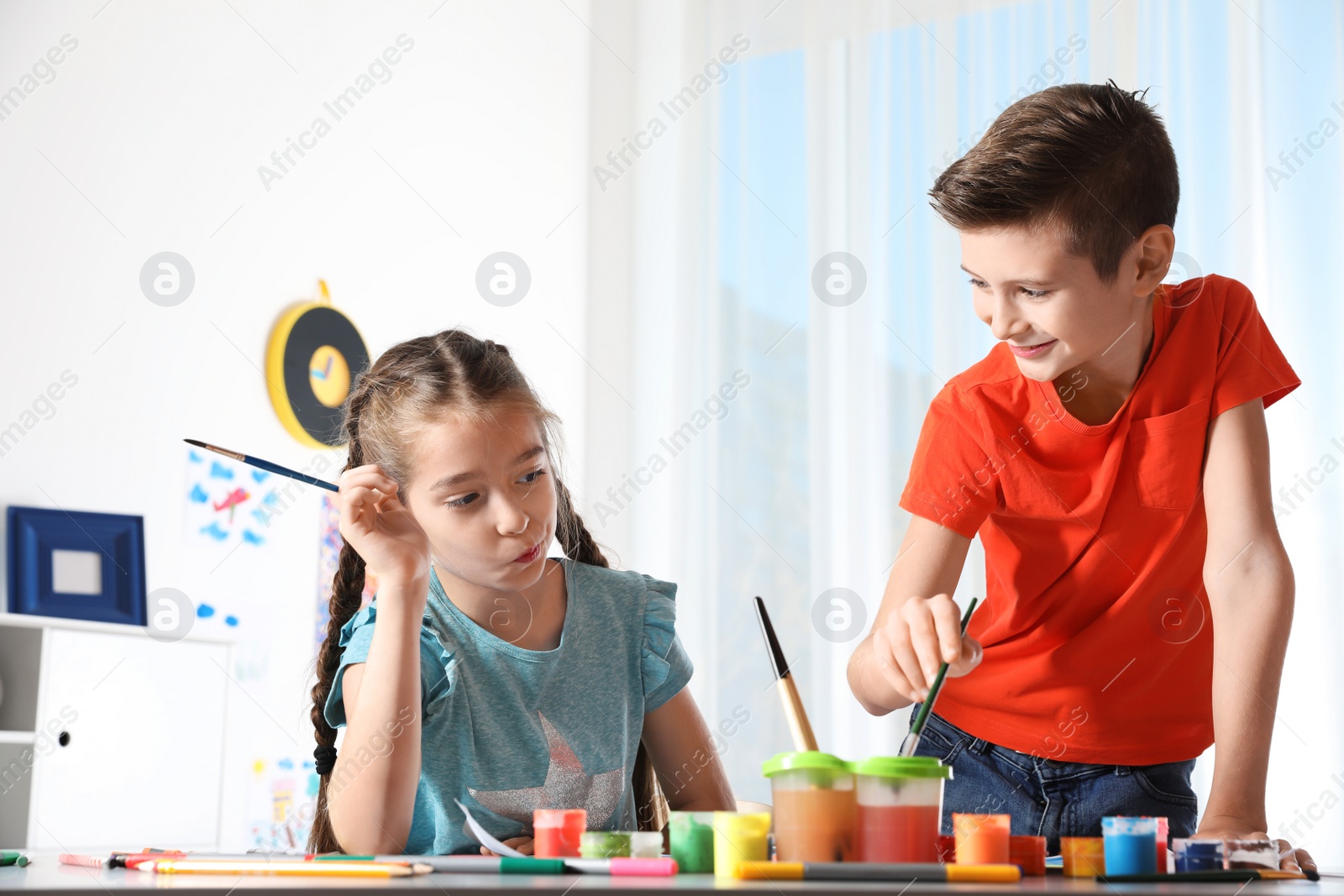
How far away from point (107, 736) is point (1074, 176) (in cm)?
204

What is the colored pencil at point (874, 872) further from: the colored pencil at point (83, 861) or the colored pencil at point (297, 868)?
the colored pencil at point (83, 861)

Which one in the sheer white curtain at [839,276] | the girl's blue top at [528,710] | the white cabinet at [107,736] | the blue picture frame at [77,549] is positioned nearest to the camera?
the girl's blue top at [528,710]

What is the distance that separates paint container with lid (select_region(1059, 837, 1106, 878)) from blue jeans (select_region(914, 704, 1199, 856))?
0.44m

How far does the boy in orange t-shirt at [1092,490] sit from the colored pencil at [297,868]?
1.76 ft

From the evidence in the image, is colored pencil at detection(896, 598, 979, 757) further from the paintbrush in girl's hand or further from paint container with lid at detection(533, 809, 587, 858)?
the paintbrush in girl's hand

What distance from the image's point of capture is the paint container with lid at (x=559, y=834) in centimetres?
68

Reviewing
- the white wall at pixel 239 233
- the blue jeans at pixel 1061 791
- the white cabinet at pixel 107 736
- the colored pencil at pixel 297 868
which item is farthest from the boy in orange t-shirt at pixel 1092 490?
the white wall at pixel 239 233

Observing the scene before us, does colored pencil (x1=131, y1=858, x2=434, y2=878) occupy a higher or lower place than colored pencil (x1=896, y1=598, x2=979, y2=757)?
lower

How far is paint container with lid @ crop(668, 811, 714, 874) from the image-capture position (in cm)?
62

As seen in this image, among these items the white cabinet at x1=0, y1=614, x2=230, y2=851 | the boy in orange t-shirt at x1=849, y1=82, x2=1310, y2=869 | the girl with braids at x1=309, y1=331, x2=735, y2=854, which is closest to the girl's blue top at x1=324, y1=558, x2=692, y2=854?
the girl with braids at x1=309, y1=331, x2=735, y2=854

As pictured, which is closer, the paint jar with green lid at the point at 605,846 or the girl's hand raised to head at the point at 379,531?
the paint jar with green lid at the point at 605,846

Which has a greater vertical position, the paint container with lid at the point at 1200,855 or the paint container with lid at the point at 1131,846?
the paint container with lid at the point at 1131,846

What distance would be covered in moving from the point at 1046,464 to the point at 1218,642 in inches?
9.2

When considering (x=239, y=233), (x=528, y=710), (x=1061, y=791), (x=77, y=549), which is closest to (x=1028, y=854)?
(x=1061, y=791)
